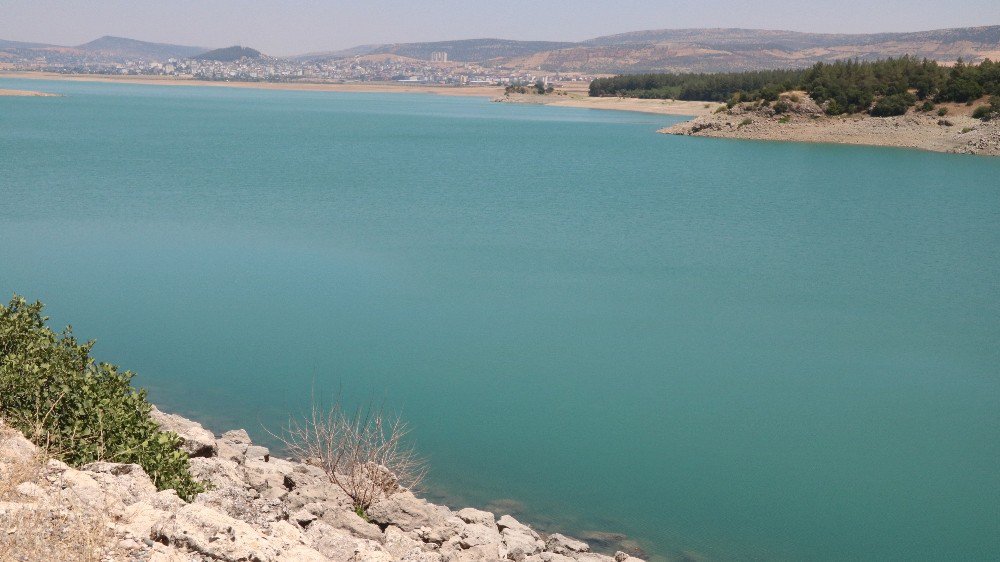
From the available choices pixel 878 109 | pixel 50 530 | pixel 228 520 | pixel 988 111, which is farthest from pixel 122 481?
pixel 878 109

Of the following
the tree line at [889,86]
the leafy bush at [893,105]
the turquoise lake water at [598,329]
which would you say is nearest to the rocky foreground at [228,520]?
the turquoise lake water at [598,329]

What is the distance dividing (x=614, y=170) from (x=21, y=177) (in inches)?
869

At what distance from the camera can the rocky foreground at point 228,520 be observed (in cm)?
488

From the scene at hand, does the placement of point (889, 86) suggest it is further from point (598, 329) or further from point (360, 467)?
point (360, 467)

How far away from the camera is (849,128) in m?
54.6

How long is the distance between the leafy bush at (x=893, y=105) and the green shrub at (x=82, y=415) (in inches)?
2185

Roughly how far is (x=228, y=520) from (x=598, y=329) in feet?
32.0

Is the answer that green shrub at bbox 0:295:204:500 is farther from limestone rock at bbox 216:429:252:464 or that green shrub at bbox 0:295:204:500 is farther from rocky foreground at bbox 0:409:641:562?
limestone rock at bbox 216:429:252:464

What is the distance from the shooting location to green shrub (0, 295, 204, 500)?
20.8 feet

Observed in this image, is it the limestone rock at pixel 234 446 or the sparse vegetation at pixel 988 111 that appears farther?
the sparse vegetation at pixel 988 111

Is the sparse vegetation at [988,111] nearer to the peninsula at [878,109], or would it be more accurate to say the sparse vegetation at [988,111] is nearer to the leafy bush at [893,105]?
the peninsula at [878,109]

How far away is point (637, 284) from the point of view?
17891 mm

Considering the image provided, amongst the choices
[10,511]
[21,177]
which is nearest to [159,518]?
[10,511]

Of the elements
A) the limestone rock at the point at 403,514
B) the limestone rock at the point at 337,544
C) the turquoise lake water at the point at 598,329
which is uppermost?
the limestone rock at the point at 337,544
